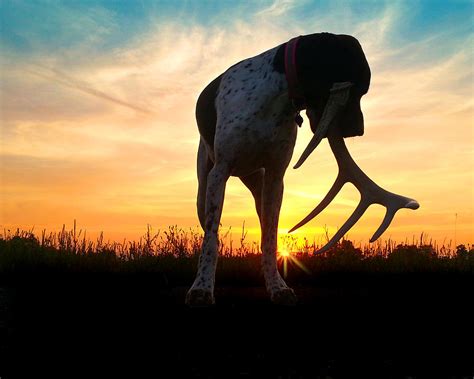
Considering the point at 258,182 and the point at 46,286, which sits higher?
the point at 258,182

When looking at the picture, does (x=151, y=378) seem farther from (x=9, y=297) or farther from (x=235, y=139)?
(x=9, y=297)

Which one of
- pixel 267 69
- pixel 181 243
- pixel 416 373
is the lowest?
pixel 416 373

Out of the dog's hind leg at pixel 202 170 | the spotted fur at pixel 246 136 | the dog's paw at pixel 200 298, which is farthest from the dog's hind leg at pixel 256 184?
the dog's paw at pixel 200 298

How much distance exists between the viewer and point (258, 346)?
132 inches

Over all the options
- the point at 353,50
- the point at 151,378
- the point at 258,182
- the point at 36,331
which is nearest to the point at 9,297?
the point at 36,331

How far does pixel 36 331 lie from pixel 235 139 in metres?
2.11

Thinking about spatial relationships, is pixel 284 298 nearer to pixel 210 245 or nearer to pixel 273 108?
pixel 210 245

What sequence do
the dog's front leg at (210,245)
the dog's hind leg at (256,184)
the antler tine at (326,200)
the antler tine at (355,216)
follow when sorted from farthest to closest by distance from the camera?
the dog's hind leg at (256,184) < the antler tine at (326,200) < the antler tine at (355,216) < the dog's front leg at (210,245)

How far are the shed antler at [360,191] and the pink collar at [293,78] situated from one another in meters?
0.44

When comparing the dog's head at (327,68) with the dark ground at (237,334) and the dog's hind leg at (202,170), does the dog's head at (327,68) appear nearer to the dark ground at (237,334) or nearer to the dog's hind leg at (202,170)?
the dog's hind leg at (202,170)

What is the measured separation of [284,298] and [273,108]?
166 centimetres

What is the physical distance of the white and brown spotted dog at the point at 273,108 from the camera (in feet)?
15.2

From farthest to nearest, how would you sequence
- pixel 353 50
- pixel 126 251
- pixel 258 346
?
pixel 126 251 < pixel 353 50 < pixel 258 346

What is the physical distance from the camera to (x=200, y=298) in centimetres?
470
